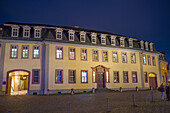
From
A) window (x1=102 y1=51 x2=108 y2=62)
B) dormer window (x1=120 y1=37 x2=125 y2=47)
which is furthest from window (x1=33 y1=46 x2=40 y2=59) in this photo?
dormer window (x1=120 y1=37 x2=125 y2=47)

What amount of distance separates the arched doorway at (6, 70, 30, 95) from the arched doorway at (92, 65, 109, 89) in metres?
10.5

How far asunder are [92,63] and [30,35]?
10.4 metres

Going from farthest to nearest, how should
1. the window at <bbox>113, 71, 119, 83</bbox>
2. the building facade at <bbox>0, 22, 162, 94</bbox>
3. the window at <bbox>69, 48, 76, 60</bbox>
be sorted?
the window at <bbox>113, 71, 119, 83</bbox>, the window at <bbox>69, 48, 76, 60</bbox>, the building facade at <bbox>0, 22, 162, 94</bbox>

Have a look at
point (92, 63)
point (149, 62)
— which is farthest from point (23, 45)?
point (149, 62)

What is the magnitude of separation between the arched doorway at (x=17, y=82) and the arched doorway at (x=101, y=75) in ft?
34.4

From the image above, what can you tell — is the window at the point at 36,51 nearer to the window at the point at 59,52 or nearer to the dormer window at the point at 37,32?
the dormer window at the point at 37,32

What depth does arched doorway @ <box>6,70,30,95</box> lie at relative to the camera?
2244 centimetres

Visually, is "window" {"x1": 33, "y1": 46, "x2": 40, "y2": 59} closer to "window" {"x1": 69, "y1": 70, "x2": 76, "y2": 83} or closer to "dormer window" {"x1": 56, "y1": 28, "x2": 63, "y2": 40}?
"dormer window" {"x1": 56, "y1": 28, "x2": 63, "y2": 40}

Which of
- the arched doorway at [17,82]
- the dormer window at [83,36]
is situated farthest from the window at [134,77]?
the arched doorway at [17,82]

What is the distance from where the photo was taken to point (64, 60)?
81.5 feet

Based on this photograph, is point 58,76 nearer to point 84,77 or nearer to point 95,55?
point 84,77

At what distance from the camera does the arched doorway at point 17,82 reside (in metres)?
22.4

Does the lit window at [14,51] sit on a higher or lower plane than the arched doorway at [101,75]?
higher

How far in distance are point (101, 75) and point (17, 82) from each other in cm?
1532
